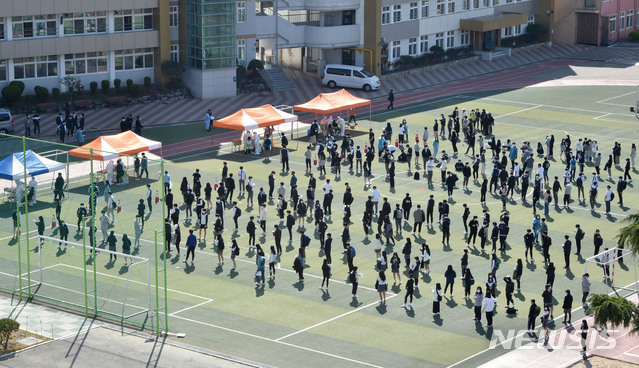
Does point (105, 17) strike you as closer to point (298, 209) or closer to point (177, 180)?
point (177, 180)

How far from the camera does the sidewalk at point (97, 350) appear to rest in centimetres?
3434

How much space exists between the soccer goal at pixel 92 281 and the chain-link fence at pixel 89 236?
0.03 m

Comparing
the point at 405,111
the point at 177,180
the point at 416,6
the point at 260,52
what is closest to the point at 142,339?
the point at 177,180

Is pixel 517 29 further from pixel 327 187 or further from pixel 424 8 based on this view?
pixel 327 187

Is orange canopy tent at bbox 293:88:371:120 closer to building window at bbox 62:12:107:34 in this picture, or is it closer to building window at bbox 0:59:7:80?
building window at bbox 62:12:107:34

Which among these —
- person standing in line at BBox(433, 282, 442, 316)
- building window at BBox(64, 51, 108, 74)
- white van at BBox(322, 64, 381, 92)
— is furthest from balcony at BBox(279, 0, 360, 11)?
person standing in line at BBox(433, 282, 442, 316)

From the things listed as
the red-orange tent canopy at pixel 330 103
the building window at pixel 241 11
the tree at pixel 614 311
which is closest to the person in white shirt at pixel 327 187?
the red-orange tent canopy at pixel 330 103

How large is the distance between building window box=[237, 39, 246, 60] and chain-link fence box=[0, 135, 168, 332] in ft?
118

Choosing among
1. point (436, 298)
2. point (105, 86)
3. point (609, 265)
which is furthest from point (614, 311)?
point (105, 86)

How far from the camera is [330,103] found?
6656 centimetres

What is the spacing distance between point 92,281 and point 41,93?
3297 cm

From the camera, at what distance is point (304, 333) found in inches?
1441

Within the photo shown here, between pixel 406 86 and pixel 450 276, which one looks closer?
pixel 450 276

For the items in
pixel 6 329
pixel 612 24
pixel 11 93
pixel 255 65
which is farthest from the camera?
pixel 612 24
